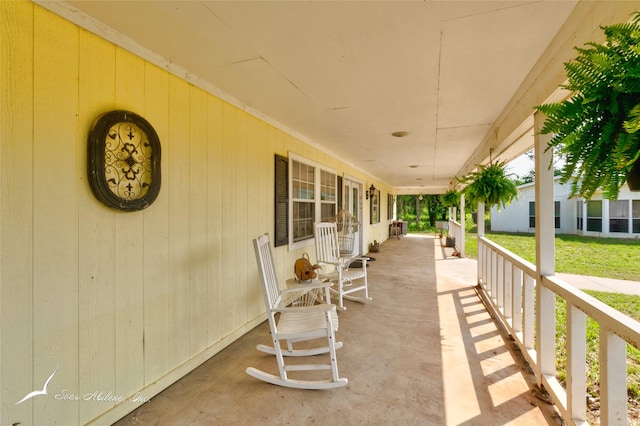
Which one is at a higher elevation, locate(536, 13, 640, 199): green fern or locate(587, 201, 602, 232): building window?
locate(536, 13, 640, 199): green fern

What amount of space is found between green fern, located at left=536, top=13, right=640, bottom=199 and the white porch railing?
2.45 ft

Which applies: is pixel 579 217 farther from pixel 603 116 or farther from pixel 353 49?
pixel 603 116

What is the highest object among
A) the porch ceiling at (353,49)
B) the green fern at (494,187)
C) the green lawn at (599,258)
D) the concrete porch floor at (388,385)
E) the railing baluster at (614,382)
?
the porch ceiling at (353,49)

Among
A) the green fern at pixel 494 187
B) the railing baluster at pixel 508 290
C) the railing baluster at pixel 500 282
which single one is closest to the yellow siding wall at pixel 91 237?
the green fern at pixel 494 187

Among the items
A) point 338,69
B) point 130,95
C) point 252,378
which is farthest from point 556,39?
point 252,378

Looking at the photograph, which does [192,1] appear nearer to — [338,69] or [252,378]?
[338,69]

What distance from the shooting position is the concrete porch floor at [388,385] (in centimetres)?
168

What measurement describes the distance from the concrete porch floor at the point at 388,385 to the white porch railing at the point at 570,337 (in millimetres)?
188

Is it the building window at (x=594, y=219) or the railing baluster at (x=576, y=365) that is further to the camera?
the building window at (x=594, y=219)

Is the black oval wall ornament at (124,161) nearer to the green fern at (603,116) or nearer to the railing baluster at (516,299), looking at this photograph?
the green fern at (603,116)

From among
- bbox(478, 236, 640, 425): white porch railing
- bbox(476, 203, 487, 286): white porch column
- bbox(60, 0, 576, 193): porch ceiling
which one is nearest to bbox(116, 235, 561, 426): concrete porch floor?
bbox(478, 236, 640, 425): white porch railing

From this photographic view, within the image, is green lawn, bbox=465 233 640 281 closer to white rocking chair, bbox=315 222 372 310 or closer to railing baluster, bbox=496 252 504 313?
railing baluster, bbox=496 252 504 313

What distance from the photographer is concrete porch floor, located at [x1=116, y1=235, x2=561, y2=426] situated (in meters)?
1.68

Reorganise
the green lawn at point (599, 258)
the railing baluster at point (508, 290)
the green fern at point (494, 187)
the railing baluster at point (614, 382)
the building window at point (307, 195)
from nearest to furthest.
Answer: the railing baluster at point (614, 382) → the green fern at point (494, 187) → the railing baluster at point (508, 290) → the building window at point (307, 195) → the green lawn at point (599, 258)
